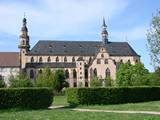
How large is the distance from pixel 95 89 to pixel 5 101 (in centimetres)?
1011

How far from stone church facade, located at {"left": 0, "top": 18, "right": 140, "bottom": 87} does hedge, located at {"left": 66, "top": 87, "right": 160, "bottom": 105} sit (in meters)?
92.2

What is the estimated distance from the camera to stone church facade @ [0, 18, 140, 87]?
5472 inches

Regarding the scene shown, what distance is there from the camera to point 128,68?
338 ft

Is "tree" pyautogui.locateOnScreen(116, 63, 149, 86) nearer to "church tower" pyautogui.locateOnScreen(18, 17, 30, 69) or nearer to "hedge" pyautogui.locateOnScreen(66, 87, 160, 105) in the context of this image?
"church tower" pyautogui.locateOnScreen(18, 17, 30, 69)

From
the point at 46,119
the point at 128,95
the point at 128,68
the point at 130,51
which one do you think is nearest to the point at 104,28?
the point at 130,51

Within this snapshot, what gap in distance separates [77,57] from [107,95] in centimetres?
10658

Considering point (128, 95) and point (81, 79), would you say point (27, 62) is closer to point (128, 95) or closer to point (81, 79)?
point (81, 79)

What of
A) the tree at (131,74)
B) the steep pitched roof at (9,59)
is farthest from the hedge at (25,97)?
the steep pitched roof at (9,59)

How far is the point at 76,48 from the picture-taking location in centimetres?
14938

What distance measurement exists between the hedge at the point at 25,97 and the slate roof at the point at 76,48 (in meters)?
108

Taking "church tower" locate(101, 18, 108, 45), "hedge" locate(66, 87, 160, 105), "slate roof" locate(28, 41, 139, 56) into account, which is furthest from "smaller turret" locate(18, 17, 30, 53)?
"hedge" locate(66, 87, 160, 105)

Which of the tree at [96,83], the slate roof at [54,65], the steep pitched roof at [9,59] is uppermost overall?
the steep pitched roof at [9,59]

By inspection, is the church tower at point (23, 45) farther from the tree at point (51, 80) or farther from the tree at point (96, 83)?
the tree at point (96, 83)

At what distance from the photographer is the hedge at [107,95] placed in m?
39.1
